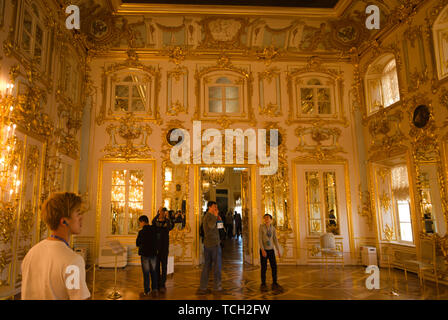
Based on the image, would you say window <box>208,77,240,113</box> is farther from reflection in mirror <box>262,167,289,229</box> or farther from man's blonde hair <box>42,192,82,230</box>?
man's blonde hair <box>42,192,82,230</box>

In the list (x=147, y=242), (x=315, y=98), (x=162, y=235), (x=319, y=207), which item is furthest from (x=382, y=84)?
(x=147, y=242)

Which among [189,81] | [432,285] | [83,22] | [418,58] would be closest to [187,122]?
[189,81]

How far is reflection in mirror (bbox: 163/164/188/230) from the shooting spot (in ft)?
27.4

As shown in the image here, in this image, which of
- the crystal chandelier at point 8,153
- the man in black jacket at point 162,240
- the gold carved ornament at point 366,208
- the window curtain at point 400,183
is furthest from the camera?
the gold carved ornament at point 366,208

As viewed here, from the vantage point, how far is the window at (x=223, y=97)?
901 centimetres

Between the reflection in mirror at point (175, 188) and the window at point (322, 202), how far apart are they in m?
3.51

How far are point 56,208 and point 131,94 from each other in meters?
7.82

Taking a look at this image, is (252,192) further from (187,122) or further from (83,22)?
(83,22)

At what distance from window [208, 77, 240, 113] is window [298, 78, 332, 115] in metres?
1.98

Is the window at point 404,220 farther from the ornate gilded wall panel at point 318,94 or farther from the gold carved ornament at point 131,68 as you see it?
the gold carved ornament at point 131,68

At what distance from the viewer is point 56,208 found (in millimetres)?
1578

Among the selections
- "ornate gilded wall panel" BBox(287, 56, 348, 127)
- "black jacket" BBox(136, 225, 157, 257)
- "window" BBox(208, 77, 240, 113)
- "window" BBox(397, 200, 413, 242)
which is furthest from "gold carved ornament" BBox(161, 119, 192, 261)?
"window" BBox(397, 200, 413, 242)

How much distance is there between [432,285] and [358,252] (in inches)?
102

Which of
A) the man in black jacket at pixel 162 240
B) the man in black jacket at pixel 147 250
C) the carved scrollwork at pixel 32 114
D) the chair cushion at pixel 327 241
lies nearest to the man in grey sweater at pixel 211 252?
the man in black jacket at pixel 162 240
